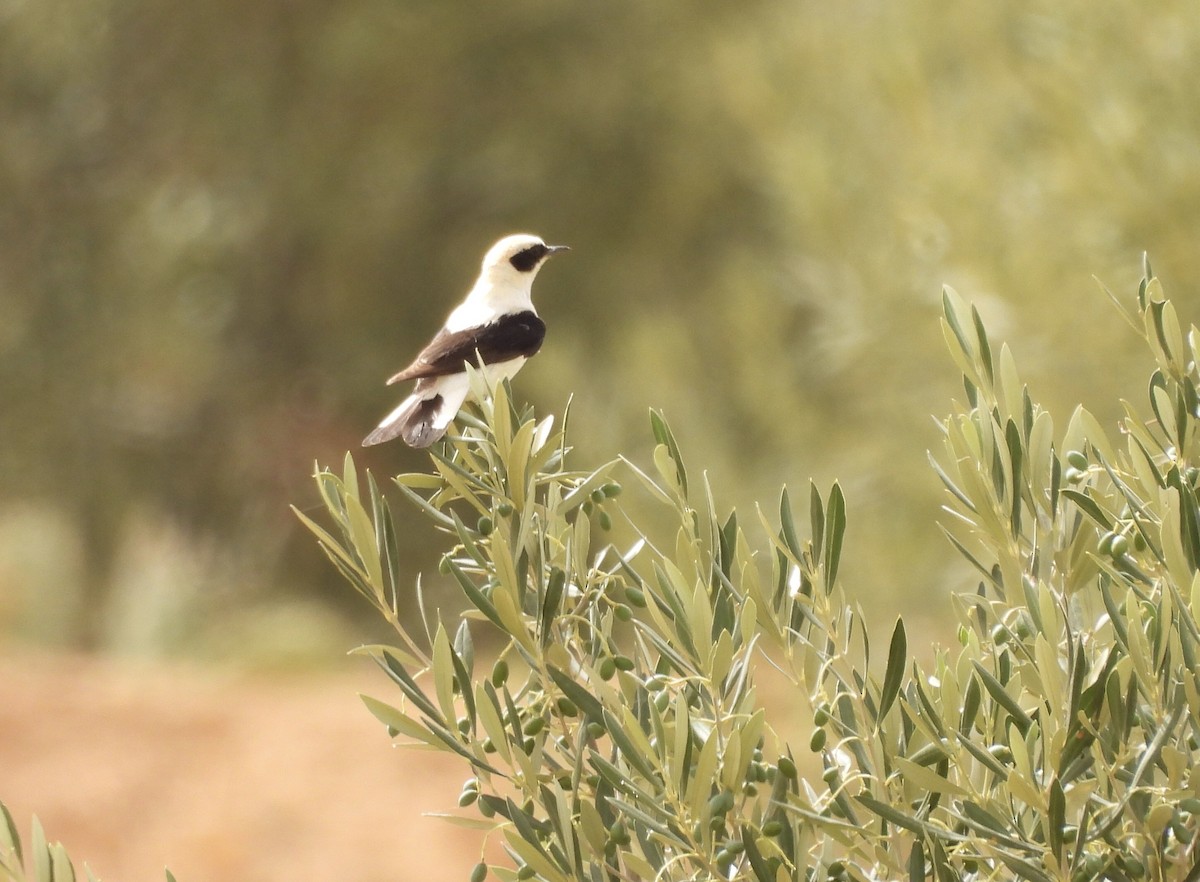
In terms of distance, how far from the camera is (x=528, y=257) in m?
2.37

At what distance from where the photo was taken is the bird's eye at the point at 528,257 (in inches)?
92.0

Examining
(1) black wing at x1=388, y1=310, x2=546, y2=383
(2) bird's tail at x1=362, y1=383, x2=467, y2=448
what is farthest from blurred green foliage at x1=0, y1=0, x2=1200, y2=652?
(2) bird's tail at x1=362, y1=383, x2=467, y2=448

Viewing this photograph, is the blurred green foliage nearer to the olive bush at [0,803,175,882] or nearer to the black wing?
the black wing

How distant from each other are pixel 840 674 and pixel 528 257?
118 cm

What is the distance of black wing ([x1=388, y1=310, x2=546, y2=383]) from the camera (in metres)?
1.91

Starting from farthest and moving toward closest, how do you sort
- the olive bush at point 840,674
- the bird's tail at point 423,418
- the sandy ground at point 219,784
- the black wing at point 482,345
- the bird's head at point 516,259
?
the sandy ground at point 219,784 < the bird's head at point 516,259 < the black wing at point 482,345 < the bird's tail at point 423,418 < the olive bush at point 840,674

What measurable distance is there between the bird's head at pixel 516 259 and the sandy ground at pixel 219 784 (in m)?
5.33

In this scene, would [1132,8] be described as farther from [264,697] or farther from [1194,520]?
[264,697]

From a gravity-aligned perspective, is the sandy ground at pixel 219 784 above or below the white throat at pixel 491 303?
above

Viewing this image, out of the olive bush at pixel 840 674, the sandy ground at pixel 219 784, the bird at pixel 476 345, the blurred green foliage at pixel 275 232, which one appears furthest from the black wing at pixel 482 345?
the blurred green foliage at pixel 275 232

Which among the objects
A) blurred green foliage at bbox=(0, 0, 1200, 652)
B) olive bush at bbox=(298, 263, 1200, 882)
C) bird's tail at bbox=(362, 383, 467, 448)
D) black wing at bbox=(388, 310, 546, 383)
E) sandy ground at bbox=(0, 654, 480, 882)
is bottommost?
olive bush at bbox=(298, 263, 1200, 882)

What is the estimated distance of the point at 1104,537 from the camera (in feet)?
4.47

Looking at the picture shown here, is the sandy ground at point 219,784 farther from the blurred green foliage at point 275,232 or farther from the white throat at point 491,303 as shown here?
the white throat at point 491,303

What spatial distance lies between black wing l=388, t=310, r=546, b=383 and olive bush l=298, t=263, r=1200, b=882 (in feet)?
1.28
